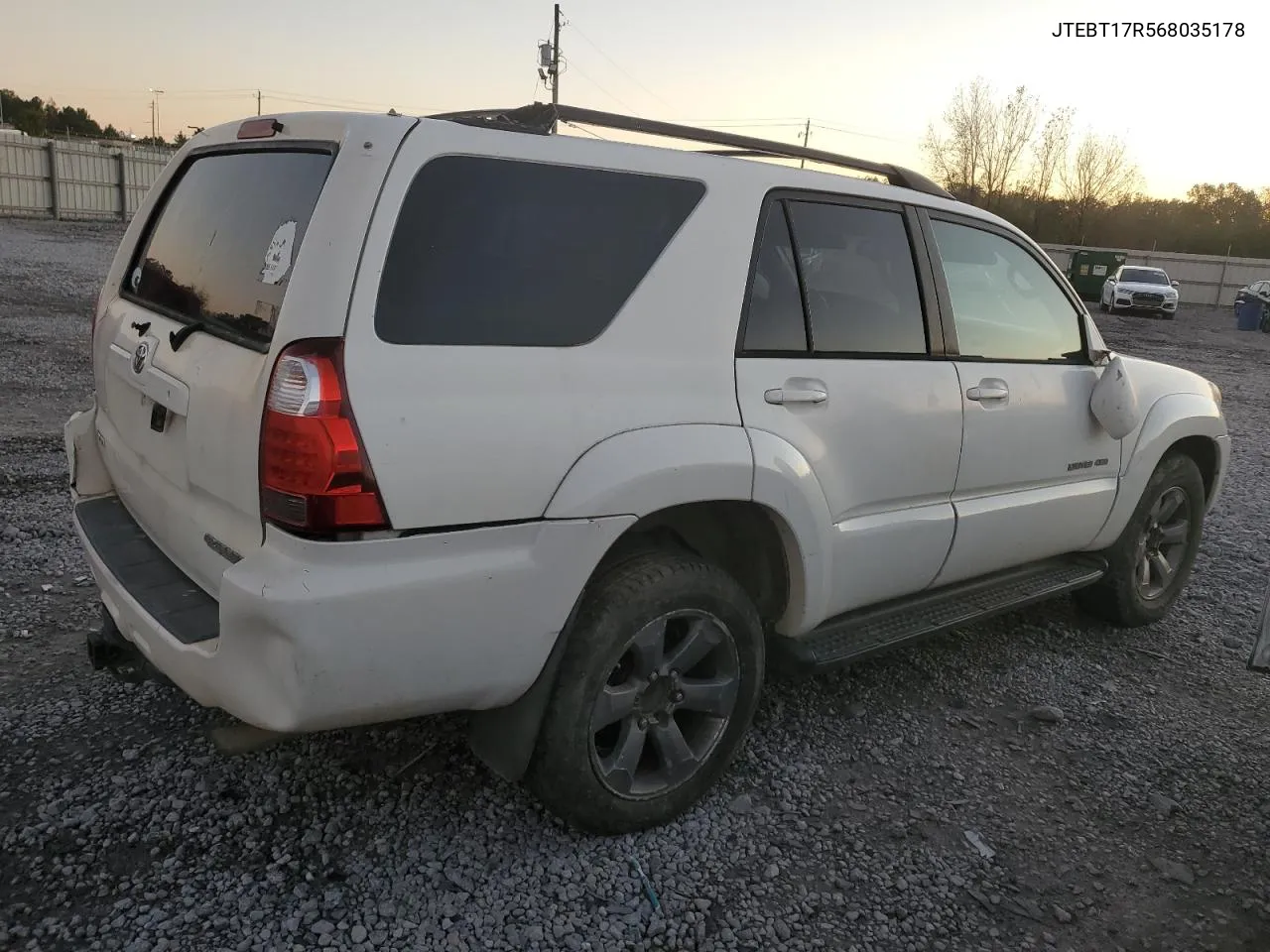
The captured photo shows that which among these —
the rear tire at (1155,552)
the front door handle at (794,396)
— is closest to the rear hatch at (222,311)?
the front door handle at (794,396)

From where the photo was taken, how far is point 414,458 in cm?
220

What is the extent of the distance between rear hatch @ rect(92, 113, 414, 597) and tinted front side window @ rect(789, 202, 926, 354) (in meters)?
1.39

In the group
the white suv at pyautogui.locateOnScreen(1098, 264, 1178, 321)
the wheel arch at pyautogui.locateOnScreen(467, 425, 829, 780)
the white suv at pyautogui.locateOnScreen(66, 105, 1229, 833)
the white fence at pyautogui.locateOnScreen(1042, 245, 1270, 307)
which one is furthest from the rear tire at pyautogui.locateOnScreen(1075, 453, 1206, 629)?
the white fence at pyautogui.locateOnScreen(1042, 245, 1270, 307)

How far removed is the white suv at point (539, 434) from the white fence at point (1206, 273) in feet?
141

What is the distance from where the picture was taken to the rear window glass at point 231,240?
2367 mm

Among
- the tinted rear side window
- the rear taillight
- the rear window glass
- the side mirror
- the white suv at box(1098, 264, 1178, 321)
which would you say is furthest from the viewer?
the white suv at box(1098, 264, 1178, 321)

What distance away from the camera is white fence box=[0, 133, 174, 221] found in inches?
1201

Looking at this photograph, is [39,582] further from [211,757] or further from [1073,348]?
[1073,348]

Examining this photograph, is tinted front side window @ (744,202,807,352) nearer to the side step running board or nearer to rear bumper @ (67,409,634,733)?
rear bumper @ (67,409,634,733)

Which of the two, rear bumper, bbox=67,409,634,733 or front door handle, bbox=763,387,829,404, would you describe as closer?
rear bumper, bbox=67,409,634,733

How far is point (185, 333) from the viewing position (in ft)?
8.45

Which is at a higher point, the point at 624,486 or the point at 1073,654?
the point at 624,486

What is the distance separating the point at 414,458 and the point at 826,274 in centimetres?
159

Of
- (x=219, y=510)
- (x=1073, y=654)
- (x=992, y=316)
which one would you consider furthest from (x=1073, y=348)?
(x=219, y=510)
